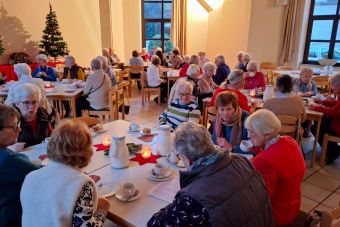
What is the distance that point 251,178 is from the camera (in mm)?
1305

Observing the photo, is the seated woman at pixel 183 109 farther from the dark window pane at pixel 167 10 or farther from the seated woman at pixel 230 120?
the dark window pane at pixel 167 10

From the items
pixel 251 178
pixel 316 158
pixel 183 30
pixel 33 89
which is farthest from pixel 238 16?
pixel 251 178

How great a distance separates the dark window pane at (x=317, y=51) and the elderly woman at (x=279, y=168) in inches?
274

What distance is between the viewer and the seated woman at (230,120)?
7.97 ft

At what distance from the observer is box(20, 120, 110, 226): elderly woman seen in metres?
1.23

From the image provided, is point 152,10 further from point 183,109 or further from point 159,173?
point 159,173

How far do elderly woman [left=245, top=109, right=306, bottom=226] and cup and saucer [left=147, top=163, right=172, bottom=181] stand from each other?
0.53 m

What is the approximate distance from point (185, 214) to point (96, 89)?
3504 mm

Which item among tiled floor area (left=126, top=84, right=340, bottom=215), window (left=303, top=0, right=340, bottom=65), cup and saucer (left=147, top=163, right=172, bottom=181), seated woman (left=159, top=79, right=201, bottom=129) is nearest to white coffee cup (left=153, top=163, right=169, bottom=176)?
cup and saucer (left=147, top=163, right=172, bottom=181)

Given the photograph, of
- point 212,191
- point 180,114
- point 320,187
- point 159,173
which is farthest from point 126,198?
point 320,187

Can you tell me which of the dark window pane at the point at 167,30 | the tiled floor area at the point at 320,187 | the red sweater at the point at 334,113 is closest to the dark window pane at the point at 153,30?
the dark window pane at the point at 167,30

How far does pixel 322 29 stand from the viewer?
760 centimetres

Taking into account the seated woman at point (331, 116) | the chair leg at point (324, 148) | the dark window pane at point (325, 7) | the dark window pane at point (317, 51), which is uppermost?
the dark window pane at point (325, 7)

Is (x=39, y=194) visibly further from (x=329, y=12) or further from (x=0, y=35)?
(x=329, y=12)
